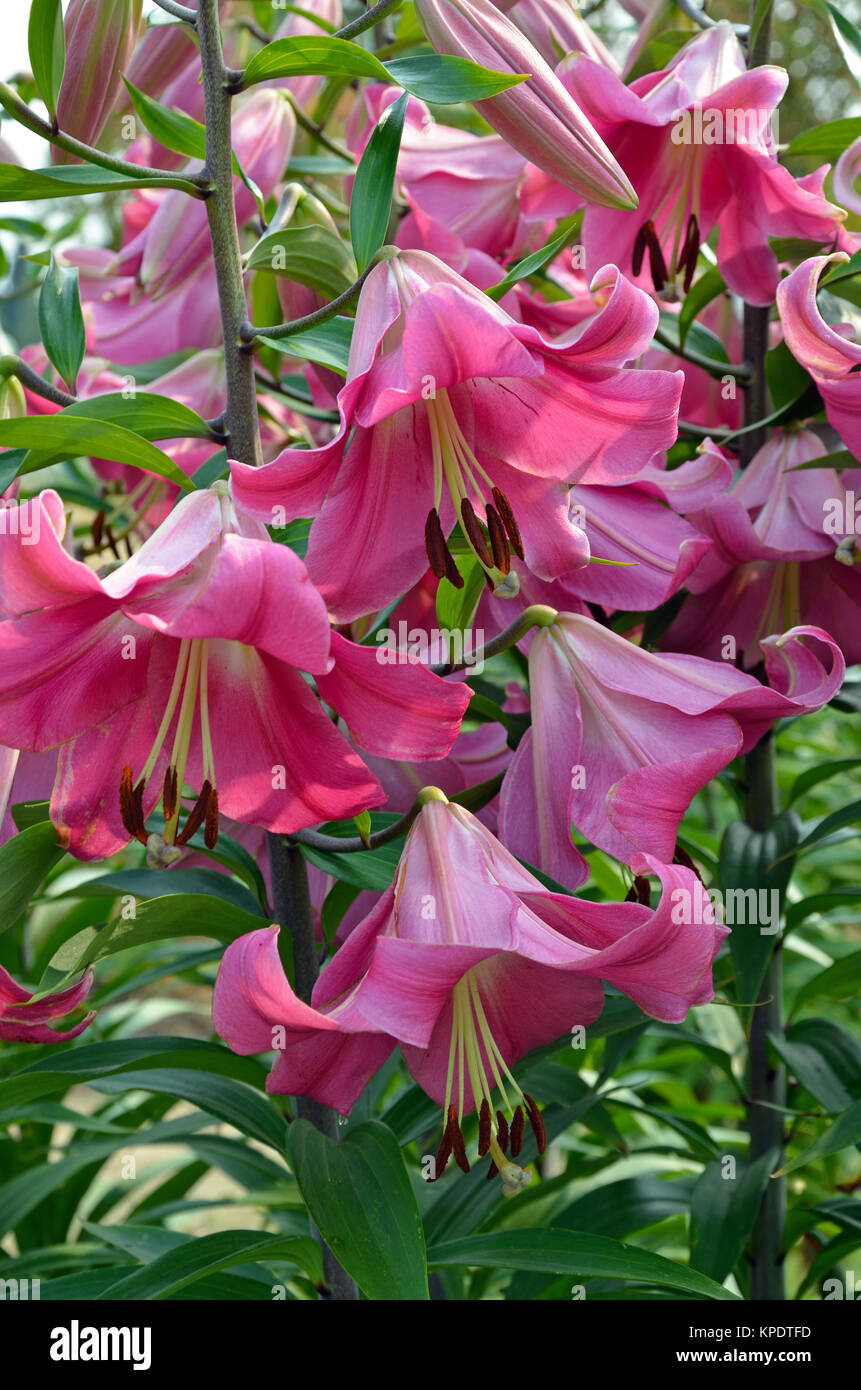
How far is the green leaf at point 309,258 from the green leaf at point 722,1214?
63 cm

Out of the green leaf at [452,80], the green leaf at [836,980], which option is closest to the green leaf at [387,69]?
the green leaf at [452,80]

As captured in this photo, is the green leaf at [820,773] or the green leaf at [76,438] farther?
the green leaf at [820,773]

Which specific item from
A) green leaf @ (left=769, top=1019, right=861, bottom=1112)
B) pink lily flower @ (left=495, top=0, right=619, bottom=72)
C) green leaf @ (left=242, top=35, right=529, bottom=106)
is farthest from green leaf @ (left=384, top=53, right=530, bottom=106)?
green leaf @ (left=769, top=1019, right=861, bottom=1112)

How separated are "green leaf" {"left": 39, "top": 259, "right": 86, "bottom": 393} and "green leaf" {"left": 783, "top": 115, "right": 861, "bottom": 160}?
18.7 inches

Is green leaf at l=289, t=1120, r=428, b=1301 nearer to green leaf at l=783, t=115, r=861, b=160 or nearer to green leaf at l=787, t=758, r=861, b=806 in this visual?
green leaf at l=787, t=758, r=861, b=806

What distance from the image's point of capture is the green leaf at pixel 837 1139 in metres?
0.63

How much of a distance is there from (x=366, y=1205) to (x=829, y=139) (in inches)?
27.9

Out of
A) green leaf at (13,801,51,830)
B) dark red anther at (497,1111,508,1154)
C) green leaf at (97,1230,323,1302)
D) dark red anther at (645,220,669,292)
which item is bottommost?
green leaf at (97,1230,323,1302)

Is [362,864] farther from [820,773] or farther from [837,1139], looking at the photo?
[820,773]

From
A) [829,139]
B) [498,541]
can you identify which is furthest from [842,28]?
[498,541]

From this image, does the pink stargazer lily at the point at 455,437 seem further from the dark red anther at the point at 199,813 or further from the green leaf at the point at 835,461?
the green leaf at the point at 835,461

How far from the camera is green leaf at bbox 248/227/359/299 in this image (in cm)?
60

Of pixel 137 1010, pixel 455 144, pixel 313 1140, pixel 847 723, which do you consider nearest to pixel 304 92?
pixel 455 144

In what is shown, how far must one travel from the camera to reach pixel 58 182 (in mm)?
564
